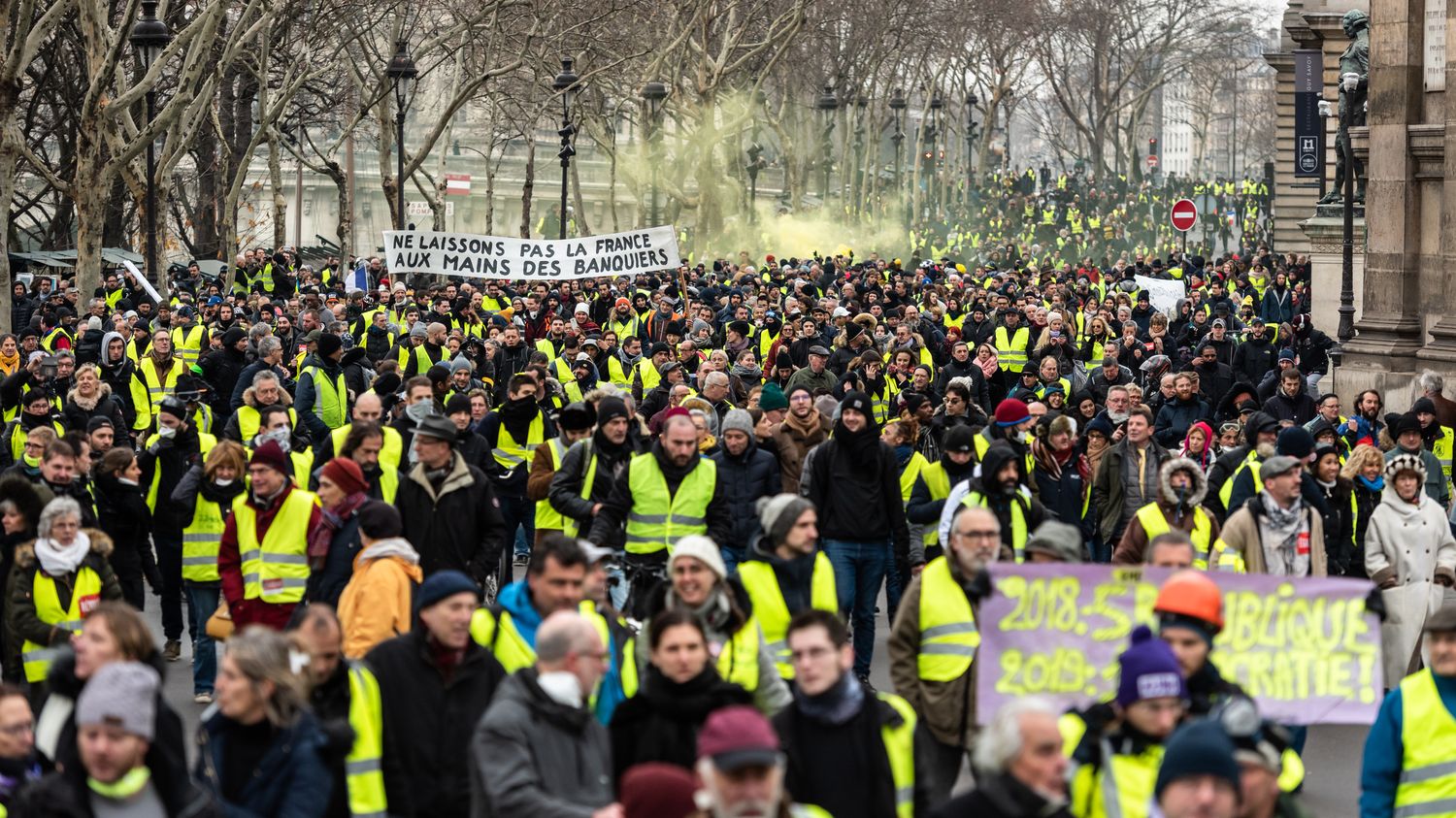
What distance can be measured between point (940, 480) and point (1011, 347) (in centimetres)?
1066

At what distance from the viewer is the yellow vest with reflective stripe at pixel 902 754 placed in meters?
6.48

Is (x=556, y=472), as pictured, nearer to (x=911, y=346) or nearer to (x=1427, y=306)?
(x=911, y=346)

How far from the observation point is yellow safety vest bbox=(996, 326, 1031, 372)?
2194cm

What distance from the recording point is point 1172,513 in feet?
33.6

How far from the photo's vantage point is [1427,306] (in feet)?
69.9

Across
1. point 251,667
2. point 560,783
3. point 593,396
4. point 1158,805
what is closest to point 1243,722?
point 1158,805

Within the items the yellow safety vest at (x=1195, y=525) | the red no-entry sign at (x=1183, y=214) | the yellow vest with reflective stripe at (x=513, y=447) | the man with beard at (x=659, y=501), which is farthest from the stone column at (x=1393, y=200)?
the red no-entry sign at (x=1183, y=214)

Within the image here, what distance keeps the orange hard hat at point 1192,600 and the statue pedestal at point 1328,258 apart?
24.4 m

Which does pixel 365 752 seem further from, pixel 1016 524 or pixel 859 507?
pixel 859 507

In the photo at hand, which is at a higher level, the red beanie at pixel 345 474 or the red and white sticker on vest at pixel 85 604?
the red beanie at pixel 345 474

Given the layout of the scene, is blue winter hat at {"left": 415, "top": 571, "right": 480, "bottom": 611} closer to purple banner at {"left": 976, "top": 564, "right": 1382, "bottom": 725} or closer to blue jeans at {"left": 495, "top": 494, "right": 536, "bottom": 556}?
purple banner at {"left": 976, "top": 564, "right": 1382, "bottom": 725}

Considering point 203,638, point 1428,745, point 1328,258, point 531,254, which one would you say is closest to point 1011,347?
point 531,254

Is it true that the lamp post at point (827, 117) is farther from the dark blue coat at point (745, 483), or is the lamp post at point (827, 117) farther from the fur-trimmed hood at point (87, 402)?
the dark blue coat at point (745, 483)

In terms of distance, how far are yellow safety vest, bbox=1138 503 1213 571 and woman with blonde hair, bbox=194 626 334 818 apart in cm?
476
